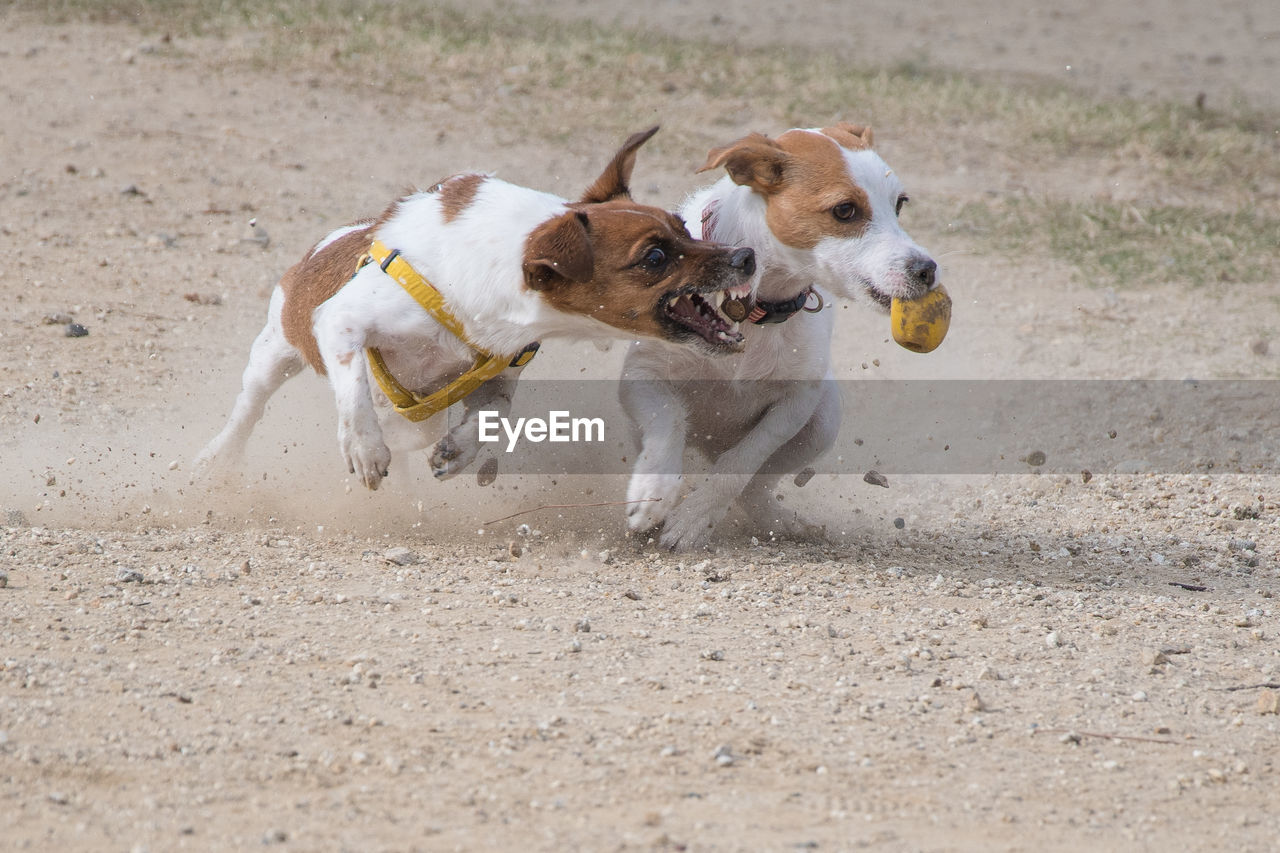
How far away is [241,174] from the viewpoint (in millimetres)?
9852

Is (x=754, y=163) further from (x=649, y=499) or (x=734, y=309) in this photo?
(x=649, y=499)

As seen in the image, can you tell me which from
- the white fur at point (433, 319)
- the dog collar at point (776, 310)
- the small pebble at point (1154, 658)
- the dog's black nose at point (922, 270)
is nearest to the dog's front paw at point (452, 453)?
the white fur at point (433, 319)

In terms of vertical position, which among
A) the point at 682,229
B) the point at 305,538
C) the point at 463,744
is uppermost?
the point at 682,229

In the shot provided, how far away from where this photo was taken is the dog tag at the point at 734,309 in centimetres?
521

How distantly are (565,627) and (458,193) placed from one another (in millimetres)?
1654

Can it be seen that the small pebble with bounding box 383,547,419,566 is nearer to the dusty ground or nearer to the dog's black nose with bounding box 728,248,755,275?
the dusty ground

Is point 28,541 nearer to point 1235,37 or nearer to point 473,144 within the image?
point 473,144

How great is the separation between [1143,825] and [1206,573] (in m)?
2.48

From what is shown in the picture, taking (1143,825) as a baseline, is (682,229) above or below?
above

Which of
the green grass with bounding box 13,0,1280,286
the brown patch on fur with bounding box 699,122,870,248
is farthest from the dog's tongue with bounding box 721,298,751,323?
the green grass with bounding box 13,0,1280,286

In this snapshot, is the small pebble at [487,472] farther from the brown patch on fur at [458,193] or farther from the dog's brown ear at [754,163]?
the dog's brown ear at [754,163]

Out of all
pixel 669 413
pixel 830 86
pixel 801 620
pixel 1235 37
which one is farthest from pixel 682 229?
pixel 1235 37

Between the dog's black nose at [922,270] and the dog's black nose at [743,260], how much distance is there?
0.64 m

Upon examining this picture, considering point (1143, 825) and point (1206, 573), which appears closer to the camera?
point (1143, 825)
